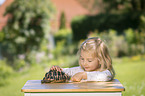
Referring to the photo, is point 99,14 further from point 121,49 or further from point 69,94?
point 69,94

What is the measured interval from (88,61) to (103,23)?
6.45 m

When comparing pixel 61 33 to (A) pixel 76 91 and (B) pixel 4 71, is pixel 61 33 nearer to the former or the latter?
(B) pixel 4 71

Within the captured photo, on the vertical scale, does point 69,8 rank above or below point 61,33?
above

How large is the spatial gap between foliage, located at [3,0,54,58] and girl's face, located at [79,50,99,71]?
5.77m

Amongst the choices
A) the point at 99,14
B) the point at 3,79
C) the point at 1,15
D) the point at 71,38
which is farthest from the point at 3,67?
the point at 99,14

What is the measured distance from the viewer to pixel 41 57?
8.34 meters

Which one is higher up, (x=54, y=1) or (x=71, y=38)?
(x=54, y=1)

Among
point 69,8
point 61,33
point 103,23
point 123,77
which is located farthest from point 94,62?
point 69,8

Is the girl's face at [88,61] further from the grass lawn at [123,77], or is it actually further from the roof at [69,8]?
the roof at [69,8]

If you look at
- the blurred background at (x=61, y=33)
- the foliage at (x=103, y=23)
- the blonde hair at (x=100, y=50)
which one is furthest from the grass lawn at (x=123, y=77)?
the blonde hair at (x=100, y=50)

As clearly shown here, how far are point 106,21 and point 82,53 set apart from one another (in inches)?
258

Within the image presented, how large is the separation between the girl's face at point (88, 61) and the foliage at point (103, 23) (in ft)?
20.3

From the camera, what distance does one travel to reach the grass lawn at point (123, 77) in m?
6.17

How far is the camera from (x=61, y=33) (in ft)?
29.4
